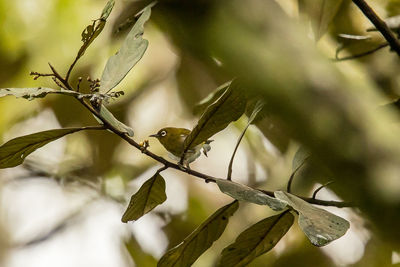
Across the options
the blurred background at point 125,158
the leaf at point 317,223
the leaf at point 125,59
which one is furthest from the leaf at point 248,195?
the blurred background at point 125,158

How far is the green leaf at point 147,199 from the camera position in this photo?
481mm

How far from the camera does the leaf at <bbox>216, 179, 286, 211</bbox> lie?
40 cm

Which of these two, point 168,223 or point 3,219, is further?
point 3,219

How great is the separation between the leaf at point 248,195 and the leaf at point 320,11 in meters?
0.28

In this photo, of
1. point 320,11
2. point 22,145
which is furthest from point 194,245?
point 320,11

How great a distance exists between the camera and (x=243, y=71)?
42 cm

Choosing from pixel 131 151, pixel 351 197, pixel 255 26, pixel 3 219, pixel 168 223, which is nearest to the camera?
pixel 351 197

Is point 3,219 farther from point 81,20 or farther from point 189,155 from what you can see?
point 189,155

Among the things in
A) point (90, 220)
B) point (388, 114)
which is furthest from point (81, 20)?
point (388, 114)


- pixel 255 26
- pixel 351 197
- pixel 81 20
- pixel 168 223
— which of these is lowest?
pixel 168 223

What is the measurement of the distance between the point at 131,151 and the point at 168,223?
0.79 feet

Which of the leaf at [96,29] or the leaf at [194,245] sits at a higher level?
the leaf at [96,29]

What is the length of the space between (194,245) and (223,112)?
12 centimetres

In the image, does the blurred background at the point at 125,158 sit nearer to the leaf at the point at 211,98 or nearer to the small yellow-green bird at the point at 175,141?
the leaf at the point at 211,98
